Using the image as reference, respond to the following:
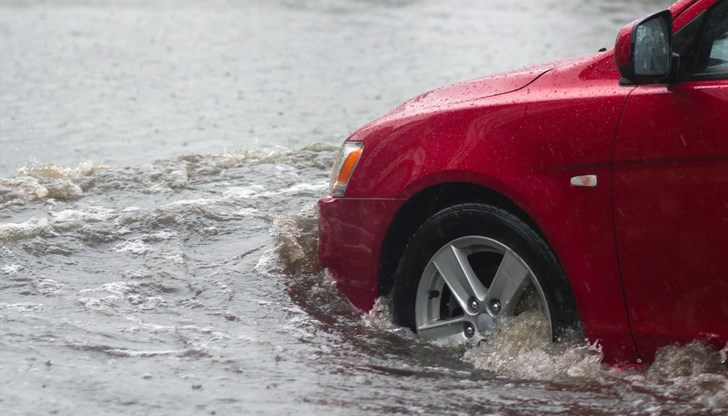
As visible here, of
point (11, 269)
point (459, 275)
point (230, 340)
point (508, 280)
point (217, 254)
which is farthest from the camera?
point (217, 254)

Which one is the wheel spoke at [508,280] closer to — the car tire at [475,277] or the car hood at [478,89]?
the car tire at [475,277]

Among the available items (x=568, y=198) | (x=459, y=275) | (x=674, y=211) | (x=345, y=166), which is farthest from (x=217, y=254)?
(x=674, y=211)

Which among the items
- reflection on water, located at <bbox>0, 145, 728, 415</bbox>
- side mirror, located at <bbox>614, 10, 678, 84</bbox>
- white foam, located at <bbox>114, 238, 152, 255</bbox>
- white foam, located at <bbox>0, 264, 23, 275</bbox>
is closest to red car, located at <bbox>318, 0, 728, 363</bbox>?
side mirror, located at <bbox>614, 10, 678, 84</bbox>

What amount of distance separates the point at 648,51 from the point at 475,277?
127cm

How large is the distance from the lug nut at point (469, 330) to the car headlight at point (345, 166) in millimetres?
924

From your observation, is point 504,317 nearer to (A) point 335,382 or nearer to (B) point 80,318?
(A) point 335,382

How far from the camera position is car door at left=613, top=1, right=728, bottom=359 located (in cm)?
473

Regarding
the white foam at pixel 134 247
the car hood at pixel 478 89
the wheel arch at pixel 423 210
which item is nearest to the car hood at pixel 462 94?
the car hood at pixel 478 89

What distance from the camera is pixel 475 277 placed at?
18.2 ft

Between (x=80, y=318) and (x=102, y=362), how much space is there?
769 mm

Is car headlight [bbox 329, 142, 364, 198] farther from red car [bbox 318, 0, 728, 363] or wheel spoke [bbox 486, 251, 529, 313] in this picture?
wheel spoke [bbox 486, 251, 529, 313]

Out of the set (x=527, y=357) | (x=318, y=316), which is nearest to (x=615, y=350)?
(x=527, y=357)

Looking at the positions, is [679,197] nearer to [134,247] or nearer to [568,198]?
[568,198]

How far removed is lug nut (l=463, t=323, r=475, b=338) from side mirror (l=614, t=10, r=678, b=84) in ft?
4.39
